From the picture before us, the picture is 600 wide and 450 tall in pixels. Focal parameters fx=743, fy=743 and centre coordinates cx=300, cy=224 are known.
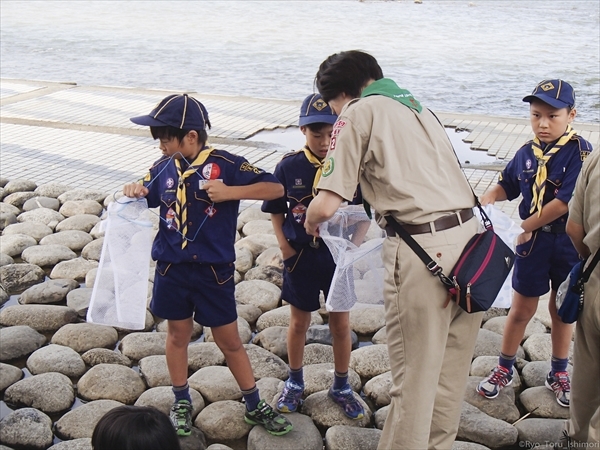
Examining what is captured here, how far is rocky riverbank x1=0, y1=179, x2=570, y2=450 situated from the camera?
3.20m

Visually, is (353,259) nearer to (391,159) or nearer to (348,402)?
(391,159)

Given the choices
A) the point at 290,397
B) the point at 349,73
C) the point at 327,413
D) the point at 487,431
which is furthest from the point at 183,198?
the point at 487,431

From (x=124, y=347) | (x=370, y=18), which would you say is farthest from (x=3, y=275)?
(x=370, y=18)

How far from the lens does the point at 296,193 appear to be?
124 inches

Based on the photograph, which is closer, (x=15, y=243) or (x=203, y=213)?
(x=203, y=213)

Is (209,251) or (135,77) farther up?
(209,251)

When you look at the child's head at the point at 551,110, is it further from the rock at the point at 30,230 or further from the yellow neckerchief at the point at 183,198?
the rock at the point at 30,230

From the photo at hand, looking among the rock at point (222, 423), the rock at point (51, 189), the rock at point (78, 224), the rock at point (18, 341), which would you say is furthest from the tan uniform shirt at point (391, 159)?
the rock at point (51, 189)

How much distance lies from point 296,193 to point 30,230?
3.00m

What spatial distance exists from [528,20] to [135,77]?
15.5 metres

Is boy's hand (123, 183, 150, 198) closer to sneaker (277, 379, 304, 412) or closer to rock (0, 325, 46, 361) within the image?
sneaker (277, 379, 304, 412)

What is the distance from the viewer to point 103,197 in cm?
609

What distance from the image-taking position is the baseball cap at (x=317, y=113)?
301 centimetres

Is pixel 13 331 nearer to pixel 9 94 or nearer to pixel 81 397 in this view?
pixel 81 397
